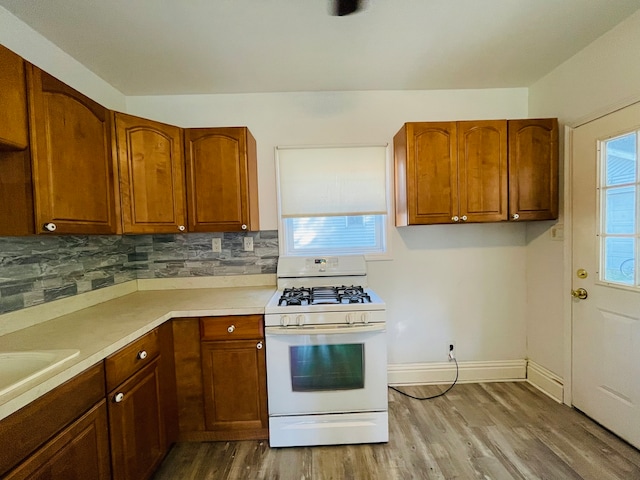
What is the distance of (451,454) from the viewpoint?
1677 millimetres

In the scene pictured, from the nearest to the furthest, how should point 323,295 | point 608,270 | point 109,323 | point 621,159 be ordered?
point 109,323
point 621,159
point 608,270
point 323,295

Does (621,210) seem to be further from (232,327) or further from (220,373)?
(220,373)

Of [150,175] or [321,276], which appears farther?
[321,276]

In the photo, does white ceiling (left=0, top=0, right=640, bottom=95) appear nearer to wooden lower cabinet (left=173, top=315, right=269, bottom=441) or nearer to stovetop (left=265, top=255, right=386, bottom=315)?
stovetop (left=265, top=255, right=386, bottom=315)

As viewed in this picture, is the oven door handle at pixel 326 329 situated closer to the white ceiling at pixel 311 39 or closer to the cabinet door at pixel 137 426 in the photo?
the cabinet door at pixel 137 426

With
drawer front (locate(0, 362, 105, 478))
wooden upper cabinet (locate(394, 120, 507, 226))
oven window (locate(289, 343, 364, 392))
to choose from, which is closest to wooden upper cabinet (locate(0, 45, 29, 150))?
drawer front (locate(0, 362, 105, 478))

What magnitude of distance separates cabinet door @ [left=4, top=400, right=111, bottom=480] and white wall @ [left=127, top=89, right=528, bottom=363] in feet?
5.29

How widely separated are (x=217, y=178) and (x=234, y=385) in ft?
4.67

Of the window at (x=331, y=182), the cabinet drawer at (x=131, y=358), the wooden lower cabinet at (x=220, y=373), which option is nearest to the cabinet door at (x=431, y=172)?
the window at (x=331, y=182)

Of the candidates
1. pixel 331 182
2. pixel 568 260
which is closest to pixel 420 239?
pixel 331 182

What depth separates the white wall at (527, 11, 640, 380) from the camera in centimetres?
163

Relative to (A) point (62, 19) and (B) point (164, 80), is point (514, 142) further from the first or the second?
(A) point (62, 19)

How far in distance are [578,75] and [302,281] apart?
2472 millimetres

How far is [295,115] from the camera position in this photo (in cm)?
237
